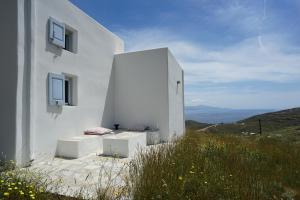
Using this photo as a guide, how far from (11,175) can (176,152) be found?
273 cm

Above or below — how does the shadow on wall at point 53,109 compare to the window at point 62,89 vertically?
below

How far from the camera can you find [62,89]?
7.55 m

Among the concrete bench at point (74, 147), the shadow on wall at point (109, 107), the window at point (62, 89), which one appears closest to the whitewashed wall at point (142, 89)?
the shadow on wall at point (109, 107)

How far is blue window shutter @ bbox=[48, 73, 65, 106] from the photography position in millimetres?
7020

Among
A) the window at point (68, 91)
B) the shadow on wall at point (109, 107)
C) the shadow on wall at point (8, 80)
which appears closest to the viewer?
the shadow on wall at point (8, 80)

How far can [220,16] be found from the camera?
30.1ft

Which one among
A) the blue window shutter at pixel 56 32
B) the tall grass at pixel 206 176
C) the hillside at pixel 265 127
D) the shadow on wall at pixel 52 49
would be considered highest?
the blue window shutter at pixel 56 32

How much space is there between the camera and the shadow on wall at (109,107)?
1028 cm

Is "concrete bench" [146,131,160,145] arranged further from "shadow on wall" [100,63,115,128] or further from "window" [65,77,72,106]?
"window" [65,77,72,106]

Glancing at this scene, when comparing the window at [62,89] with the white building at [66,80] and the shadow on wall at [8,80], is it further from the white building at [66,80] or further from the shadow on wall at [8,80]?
the shadow on wall at [8,80]

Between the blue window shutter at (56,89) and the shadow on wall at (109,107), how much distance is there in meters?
2.84

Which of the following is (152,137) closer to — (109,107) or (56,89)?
(109,107)

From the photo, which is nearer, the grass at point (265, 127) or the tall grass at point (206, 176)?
the tall grass at point (206, 176)

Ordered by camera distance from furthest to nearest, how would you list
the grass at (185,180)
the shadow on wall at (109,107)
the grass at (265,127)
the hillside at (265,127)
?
the grass at (265,127)
the hillside at (265,127)
the shadow on wall at (109,107)
the grass at (185,180)
